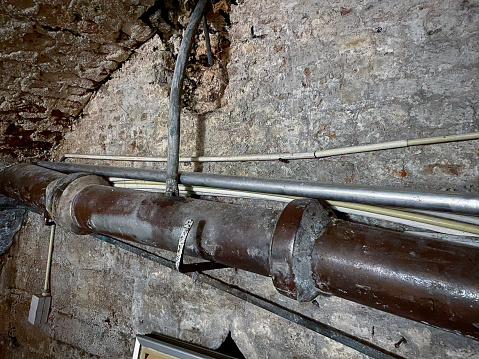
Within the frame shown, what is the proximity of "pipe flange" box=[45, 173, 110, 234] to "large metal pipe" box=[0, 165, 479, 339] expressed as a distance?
129 mm

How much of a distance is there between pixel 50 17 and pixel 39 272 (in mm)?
1800

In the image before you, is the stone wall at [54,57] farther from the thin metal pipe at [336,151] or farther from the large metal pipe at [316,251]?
the large metal pipe at [316,251]

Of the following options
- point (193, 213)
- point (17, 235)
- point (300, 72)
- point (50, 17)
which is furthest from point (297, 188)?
point (17, 235)

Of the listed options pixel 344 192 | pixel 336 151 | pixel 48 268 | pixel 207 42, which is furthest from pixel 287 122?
pixel 48 268

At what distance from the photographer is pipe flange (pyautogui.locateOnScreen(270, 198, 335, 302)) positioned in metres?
0.84

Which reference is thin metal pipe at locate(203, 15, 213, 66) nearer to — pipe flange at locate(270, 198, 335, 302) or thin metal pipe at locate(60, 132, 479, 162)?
thin metal pipe at locate(60, 132, 479, 162)

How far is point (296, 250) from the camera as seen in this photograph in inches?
32.9

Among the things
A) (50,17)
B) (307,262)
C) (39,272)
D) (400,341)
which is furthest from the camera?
(39,272)

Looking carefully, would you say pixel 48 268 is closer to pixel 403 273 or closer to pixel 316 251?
pixel 316 251

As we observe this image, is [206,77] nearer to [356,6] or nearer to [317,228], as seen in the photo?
[356,6]

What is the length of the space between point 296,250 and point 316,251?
0.05 m

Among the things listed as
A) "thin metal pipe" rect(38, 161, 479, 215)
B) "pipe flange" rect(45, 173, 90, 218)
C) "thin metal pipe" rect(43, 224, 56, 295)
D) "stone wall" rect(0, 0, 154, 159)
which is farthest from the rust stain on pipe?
"thin metal pipe" rect(43, 224, 56, 295)

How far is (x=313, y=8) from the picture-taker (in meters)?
1.24

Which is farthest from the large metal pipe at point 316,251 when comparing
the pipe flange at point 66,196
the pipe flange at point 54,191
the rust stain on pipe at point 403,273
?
the pipe flange at point 54,191
